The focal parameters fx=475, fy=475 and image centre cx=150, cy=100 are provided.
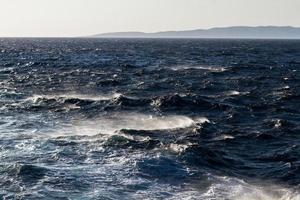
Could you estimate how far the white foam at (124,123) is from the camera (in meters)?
33.3

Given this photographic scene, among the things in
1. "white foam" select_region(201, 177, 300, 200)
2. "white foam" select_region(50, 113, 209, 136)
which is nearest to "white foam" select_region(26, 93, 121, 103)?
"white foam" select_region(50, 113, 209, 136)

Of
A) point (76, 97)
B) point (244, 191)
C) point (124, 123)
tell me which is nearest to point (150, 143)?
point (124, 123)

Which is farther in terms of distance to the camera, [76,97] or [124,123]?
[76,97]

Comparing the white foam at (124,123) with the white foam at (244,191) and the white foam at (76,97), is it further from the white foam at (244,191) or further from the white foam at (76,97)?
the white foam at (244,191)

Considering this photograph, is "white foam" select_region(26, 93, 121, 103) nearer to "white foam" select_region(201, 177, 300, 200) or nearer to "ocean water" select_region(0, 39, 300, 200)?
"ocean water" select_region(0, 39, 300, 200)

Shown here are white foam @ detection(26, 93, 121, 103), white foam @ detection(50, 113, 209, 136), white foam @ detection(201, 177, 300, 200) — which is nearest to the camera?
white foam @ detection(201, 177, 300, 200)

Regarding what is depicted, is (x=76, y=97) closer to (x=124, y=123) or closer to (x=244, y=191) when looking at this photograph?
(x=124, y=123)

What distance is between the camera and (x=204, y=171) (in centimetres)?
2444

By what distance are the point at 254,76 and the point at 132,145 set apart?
145ft

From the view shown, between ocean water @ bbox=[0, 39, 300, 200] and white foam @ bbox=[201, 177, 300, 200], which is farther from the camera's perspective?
ocean water @ bbox=[0, 39, 300, 200]

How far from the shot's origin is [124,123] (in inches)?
1421

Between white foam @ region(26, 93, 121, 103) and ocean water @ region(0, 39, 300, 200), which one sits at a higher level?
ocean water @ region(0, 39, 300, 200)

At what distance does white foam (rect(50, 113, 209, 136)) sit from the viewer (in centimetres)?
3333

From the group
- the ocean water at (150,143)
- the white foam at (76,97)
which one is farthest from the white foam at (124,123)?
the white foam at (76,97)
